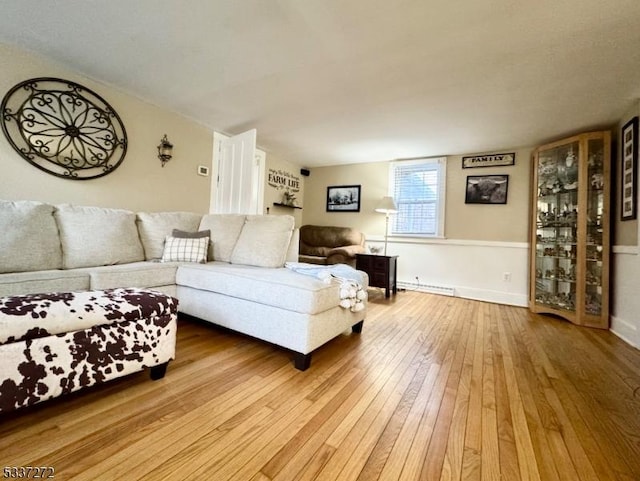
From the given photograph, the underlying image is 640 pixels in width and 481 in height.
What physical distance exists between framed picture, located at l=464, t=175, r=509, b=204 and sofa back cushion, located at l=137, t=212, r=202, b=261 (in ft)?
12.8

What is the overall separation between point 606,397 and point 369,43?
8.26 ft

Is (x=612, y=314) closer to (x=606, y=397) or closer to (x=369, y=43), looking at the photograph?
(x=606, y=397)

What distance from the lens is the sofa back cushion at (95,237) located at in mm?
2006

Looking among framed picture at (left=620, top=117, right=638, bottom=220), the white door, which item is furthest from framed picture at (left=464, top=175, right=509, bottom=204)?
the white door

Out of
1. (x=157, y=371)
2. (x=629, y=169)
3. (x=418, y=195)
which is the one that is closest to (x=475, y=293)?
(x=418, y=195)

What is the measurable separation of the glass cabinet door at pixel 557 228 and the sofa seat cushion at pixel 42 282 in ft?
14.9

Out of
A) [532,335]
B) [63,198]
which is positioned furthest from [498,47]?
[63,198]

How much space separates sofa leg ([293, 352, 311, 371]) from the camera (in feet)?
5.09

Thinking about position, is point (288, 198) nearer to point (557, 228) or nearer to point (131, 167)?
point (131, 167)

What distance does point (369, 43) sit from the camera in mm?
1851

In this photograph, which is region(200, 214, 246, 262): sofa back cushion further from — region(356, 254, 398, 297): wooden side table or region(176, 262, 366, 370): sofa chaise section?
region(356, 254, 398, 297): wooden side table

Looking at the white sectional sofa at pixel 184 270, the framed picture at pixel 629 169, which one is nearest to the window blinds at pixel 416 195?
the framed picture at pixel 629 169

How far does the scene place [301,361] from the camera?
5.10ft

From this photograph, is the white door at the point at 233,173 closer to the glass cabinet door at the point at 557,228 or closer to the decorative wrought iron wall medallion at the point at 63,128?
the decorative wrought iron wall medallion at the point at 63,128
